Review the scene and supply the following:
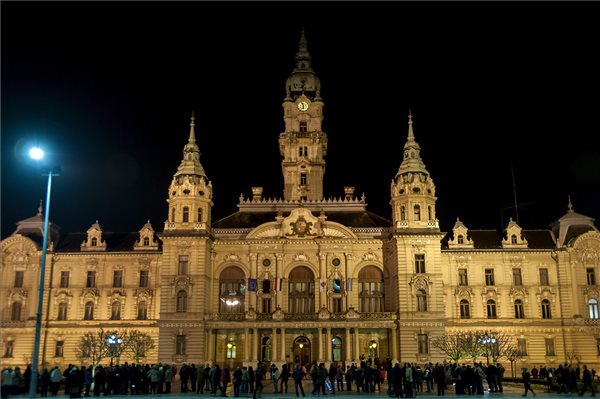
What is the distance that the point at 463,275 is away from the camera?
76562 mm

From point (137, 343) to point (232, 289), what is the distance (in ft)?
37.5

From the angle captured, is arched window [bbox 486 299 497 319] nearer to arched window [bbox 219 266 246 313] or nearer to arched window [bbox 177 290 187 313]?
arched window [bbox 219 266 246 313]

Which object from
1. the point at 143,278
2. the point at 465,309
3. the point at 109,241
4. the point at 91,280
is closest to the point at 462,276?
the point at 465,309

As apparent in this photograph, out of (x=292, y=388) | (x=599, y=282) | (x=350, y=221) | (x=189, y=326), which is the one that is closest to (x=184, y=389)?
(x=292, y=388)

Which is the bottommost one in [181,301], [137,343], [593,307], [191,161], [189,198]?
[137,343]

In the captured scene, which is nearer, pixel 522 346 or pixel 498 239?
pixel 522 346

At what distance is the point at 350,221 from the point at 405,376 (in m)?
40.3

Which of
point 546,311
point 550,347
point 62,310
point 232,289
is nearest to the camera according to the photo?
point 550,347

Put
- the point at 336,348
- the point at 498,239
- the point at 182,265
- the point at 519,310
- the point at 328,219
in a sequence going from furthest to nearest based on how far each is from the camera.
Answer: the point at 328,219, the point at 498,239, the point at 519,310, the point at 182,265, the point at 336,348

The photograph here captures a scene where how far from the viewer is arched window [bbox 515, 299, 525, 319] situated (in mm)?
75250

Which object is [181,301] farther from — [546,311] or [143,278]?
[546,311]

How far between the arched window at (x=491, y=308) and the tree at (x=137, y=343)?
36984mm

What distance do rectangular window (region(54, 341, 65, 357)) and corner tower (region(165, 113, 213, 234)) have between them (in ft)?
58.2

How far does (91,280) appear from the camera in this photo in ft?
256
